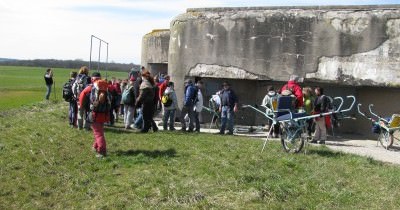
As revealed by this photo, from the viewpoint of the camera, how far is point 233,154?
1080cm

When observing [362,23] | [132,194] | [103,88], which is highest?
[362,23]

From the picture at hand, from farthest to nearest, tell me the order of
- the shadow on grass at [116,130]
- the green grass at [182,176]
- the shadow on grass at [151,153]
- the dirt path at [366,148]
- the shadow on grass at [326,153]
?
the shadow on grass at [116,130] → the dirt path at [366,148] → the shadow on grass at [326,153] → the shadow on grass at [151,153] → the green grass at [182,176]

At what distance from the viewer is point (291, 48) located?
15492 millimetres

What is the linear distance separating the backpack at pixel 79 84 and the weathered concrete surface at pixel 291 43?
4.08m

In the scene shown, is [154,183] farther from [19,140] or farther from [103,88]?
[19,140]

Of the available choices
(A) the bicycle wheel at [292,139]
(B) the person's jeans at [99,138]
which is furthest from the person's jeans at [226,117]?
(B) the person's jeans at [99,138]

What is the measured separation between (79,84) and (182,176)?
5.62 meters

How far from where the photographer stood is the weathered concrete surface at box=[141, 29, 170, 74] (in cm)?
2098

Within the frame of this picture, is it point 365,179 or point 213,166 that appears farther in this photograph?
point 213,166

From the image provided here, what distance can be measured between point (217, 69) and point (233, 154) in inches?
235

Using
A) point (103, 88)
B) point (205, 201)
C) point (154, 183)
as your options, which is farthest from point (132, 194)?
point (103, 88)

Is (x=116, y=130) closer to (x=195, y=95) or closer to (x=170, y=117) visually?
(x=170, y=117)

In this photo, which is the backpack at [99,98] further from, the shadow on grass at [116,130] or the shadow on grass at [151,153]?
the shadow on grass at [116,130]

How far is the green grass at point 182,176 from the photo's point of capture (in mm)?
7680
